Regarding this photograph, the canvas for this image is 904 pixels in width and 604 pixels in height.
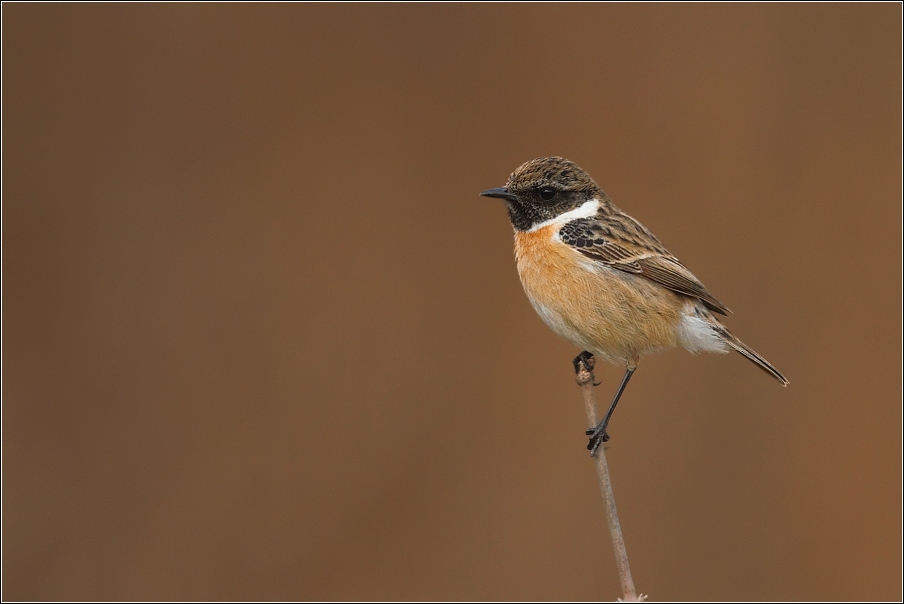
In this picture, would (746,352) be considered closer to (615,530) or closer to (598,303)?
(598,303)

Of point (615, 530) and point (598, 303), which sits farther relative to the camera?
point (598, 303)

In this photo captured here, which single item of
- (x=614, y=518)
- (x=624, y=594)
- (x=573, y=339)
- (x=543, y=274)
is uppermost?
(x=543, y=274)

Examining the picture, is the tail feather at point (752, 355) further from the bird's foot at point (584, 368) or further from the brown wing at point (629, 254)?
the bird's foot at point (584, 368)

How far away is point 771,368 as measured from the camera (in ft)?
15.2

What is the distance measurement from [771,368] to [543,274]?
4.51 ft

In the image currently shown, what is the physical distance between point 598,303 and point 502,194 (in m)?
0.79

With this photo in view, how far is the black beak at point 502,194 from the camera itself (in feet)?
15.0

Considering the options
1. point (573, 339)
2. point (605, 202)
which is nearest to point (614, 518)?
point (573, 339)

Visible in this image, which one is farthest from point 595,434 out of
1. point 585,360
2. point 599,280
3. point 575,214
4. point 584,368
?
point 575,214

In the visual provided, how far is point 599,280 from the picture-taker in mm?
4520

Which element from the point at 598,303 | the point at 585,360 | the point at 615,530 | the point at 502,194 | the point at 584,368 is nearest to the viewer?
the point at 615,530

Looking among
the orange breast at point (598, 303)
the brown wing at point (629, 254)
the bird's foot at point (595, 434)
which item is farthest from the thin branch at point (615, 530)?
the brown wing at point (629, 254)

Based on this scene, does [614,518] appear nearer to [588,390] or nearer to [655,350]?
[588,390]

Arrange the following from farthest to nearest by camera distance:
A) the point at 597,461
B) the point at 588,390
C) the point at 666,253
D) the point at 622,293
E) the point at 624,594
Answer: the point at 666,253 → the point at 622,293 → the point at 588,390 → the point at 597,461 → the point at 624,594
